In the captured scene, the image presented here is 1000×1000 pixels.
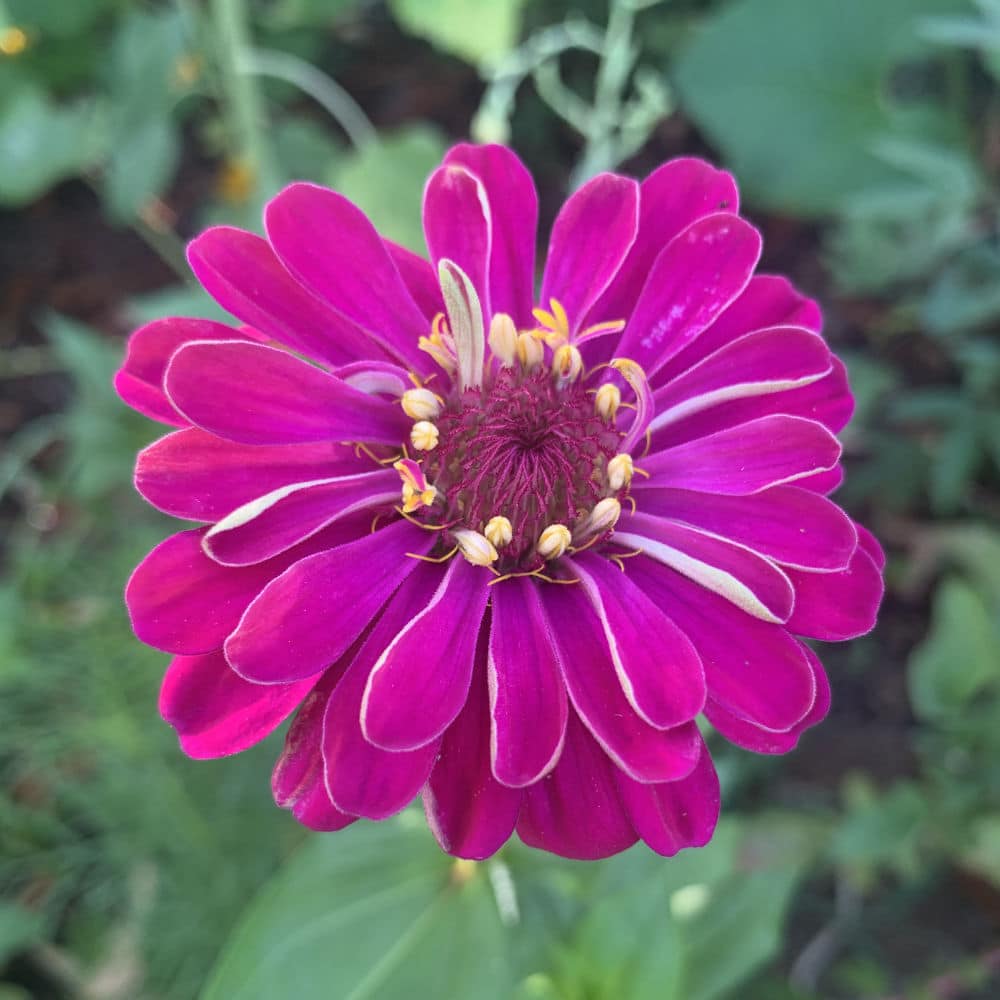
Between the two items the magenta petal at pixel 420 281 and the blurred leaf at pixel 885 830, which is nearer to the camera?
the magenta petal at pixel 420 281

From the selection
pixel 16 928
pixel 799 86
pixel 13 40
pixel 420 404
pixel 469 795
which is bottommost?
pixel 16 928

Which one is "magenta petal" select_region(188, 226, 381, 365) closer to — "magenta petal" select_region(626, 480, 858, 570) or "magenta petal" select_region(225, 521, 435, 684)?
"magenta petal" select_region(225, 521, 435, 684)

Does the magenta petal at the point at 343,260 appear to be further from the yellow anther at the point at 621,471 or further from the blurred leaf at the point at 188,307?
the blurred leaf at the point at 188,307

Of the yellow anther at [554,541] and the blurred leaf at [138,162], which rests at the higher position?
the blurred leaf at [138,162]

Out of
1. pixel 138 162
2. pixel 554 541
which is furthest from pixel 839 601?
pixel 138 162

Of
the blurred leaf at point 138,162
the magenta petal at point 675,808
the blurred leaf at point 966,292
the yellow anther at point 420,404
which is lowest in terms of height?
the blurred leaf at point 966,292

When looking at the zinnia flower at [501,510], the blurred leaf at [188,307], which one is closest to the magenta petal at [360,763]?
the zinnia flower at [501,510]

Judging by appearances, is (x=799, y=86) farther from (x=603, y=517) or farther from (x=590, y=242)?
(x=603, y=517)
